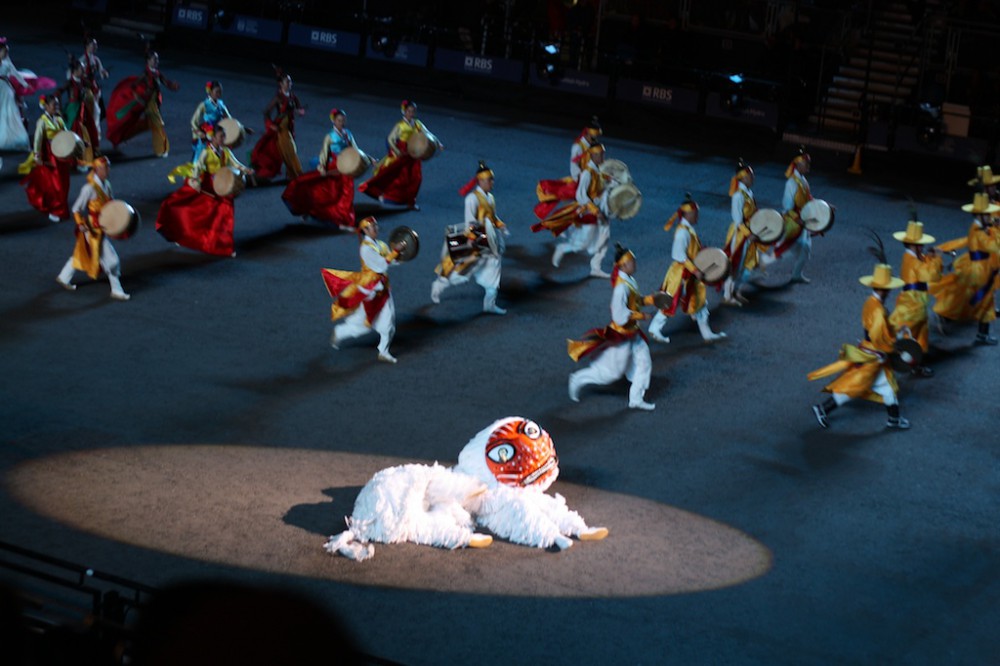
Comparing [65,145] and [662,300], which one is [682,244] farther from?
[65,145]

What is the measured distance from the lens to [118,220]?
553 inches

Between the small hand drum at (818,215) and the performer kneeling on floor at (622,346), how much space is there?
4.50 meters

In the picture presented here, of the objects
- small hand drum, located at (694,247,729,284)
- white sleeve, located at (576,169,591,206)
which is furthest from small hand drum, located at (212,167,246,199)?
small hand drum, located at (694,247,729,284)

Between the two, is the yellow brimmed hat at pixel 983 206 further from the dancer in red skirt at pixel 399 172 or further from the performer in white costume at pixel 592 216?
the dancer in red skirt at pixel 399 172

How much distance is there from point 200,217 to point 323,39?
12731 millimetres

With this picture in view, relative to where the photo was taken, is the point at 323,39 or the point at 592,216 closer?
the point at 592,216

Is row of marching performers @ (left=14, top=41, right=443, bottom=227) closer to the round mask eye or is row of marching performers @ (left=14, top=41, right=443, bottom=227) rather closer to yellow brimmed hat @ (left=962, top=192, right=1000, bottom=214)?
yellow brimmed hat @ (left=962, top=192, right=1000, bottom=214)

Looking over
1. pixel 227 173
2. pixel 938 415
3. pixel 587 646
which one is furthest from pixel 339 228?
pixel 587 646

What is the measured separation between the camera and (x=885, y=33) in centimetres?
2531

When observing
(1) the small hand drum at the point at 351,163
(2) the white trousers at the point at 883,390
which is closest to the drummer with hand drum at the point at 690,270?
(2) the white trousers at the point at 883,390

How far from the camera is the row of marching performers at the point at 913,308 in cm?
1220

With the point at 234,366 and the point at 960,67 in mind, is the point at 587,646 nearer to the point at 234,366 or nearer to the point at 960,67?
the point at 234,366

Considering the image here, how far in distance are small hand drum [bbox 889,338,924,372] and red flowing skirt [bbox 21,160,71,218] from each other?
9.98 m

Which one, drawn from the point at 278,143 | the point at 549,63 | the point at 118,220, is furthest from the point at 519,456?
the point at 549,63
